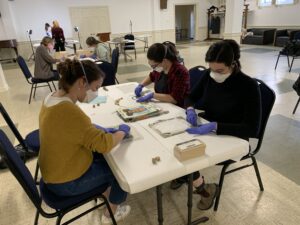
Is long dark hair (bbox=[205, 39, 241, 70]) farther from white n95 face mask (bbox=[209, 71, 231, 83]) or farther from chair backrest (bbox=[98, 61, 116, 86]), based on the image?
chair backrest (bbox=[98, 61, 116, 86])

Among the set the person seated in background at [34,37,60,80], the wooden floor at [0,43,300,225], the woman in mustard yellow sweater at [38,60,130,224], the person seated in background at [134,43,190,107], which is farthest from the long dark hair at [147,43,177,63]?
the person seated in background at [34,37,60,80]

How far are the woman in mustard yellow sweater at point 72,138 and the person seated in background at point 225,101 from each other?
21.2 inches

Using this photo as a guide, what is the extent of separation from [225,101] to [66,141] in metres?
1.00

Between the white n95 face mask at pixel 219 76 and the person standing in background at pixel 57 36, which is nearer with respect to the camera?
the white n95 face mask at pixel 219 76

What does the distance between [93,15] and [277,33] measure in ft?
25.2

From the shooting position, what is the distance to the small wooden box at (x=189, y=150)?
1.04m

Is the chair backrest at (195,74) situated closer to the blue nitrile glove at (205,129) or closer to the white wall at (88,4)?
the blue nitrile glove at (205,129)

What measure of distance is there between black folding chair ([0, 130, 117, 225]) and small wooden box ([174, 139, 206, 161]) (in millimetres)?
496

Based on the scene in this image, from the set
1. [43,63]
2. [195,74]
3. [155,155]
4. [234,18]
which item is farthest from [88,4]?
[155,155]

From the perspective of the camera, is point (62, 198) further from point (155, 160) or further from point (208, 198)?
point (208, 198)

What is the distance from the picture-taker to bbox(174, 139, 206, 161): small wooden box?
3.41 feet

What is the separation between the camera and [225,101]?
1.48 metres

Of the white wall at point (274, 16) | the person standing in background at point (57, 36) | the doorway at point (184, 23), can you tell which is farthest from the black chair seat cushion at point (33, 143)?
the doorway at point (184, 23)

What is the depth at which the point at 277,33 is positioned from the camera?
9148 millimetres
